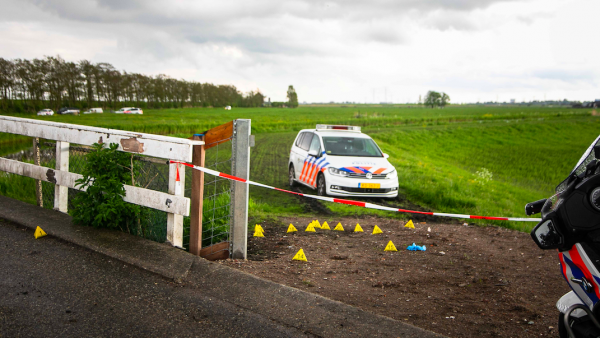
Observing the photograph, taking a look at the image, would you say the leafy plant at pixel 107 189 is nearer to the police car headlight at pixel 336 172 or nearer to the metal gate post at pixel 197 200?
the metal gate post at pixel 197 200

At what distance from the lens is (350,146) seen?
11391 mm

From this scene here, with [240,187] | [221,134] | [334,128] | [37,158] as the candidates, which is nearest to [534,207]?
[240,187]

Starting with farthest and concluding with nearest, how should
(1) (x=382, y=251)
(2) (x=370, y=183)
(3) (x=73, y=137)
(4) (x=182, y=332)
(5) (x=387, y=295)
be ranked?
(2) (x=370, y=183), (1) (x=382, y=251), (3) (x=73, y=137), (5) (x=387, y=295), (4) (x=182, y=332)

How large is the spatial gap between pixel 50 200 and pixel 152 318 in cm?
476

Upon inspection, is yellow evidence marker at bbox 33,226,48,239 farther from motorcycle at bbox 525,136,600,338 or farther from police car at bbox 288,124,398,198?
police car at bbox 288,124,398,198

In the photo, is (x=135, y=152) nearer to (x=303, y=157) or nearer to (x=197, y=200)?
(x=197, y=200)

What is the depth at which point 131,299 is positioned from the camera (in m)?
3.39

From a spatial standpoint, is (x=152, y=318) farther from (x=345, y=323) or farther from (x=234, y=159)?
(x=234, y=159)

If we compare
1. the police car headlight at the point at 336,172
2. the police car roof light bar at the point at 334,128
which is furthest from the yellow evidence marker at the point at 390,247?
the police car roof light bar at the point at 334,128

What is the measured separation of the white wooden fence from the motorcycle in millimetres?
3190

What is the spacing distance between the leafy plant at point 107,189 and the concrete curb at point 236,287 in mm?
161

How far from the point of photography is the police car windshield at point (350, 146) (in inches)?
436

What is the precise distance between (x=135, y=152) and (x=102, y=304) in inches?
72.3

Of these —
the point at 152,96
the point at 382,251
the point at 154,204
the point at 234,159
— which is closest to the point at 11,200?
the point at 154,204
